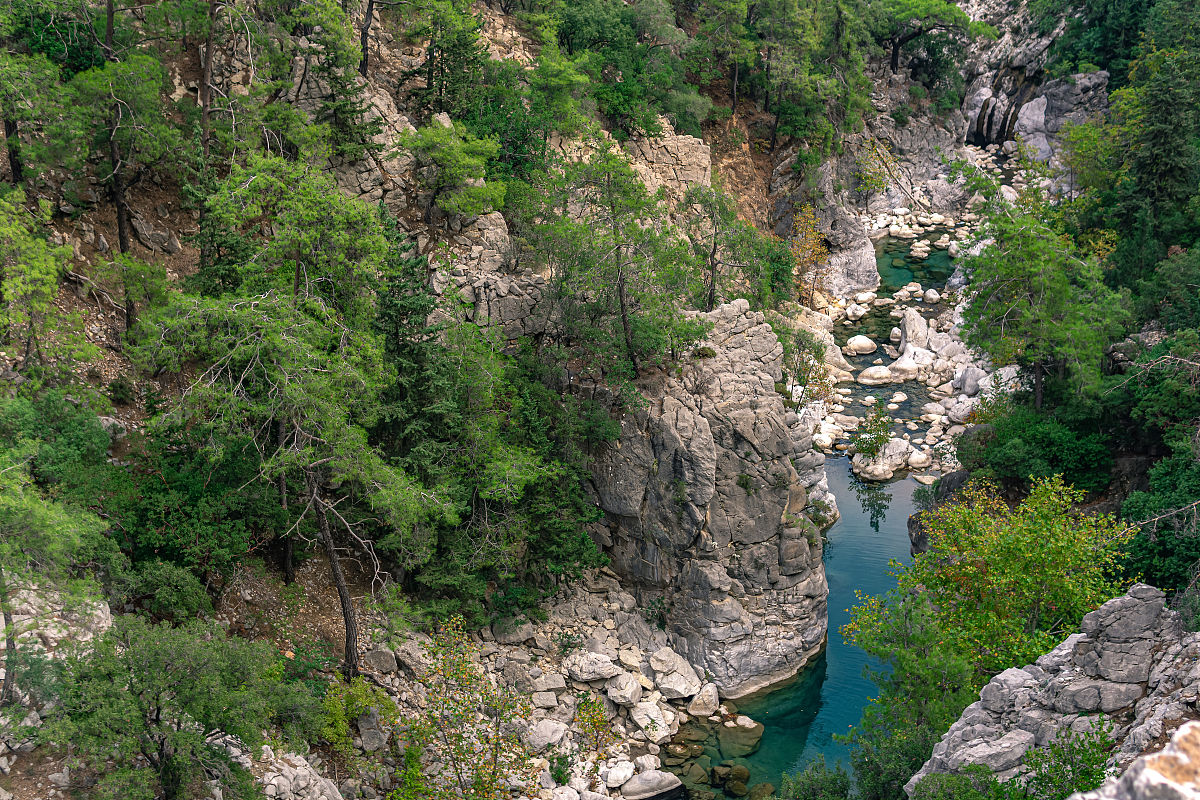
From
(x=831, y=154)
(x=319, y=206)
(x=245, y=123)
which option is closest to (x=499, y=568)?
(x=319, y=206)

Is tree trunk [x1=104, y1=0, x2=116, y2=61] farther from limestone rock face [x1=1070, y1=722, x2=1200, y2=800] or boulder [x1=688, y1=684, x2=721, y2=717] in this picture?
limestone rock face [x1=1070, y1=722, x2=1200, y2=800]

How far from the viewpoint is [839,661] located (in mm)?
33312

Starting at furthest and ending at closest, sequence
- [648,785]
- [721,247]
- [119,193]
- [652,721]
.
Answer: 1. [721,247]
2. [652,721]
3. [648,785]
4. [119,193]

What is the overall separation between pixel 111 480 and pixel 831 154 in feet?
172

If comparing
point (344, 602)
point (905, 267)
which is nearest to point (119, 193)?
point (344, 602)

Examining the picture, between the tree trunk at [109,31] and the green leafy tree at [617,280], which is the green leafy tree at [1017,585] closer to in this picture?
the green leafy tree at [617,280]

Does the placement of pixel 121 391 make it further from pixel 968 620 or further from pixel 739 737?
pixel 968 620

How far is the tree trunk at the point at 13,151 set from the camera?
23.8m

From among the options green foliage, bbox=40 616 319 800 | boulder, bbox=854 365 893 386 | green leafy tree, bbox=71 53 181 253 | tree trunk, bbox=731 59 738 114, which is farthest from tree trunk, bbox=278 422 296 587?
tree trunk, bbox=731 59 738 114

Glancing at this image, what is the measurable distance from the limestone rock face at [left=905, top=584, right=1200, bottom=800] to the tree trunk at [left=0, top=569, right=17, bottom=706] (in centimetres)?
1861

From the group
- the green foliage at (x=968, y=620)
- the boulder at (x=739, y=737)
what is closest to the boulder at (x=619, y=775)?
the boulder at (x=739, y=737)

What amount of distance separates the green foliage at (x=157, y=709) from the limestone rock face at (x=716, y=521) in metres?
16.5

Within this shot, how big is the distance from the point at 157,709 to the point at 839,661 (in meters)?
25.2

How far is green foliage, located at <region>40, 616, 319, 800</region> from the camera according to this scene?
1582 centimetres
